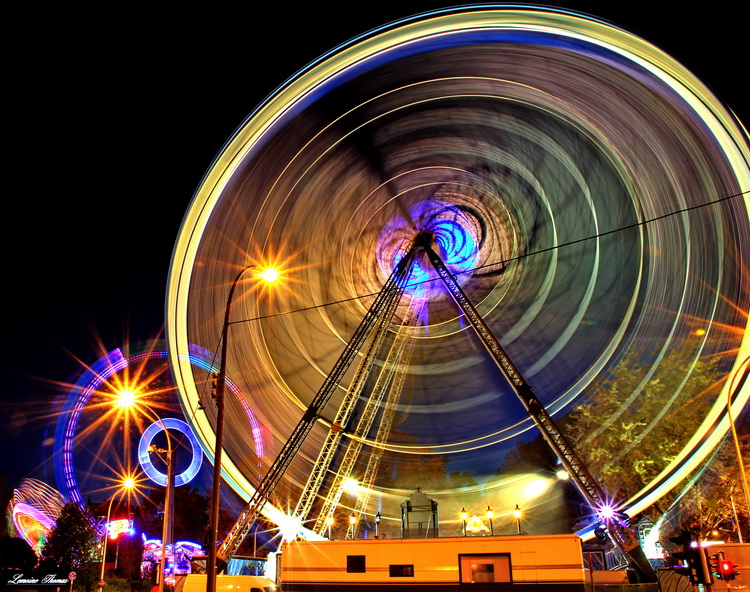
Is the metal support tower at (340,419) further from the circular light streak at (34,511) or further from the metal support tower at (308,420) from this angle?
the circular light streak at (34,511)

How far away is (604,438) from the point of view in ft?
77.4

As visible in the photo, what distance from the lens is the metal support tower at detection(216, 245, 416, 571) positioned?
55.3 ft

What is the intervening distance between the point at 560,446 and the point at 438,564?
582 cm

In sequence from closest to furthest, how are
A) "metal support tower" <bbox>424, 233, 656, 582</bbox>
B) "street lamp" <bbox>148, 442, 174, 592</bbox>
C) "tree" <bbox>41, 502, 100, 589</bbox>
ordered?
"metal support tower" <bbox>424, 233, 656, 582</bbox> < "street lamp" <bbox>148, 442, 174, 592</bbox> < "tree" <bbox>41, 502, 100, 589</bbox>

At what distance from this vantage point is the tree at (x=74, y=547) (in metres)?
33.2

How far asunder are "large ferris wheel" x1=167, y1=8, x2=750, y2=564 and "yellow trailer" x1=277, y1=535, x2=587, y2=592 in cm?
540

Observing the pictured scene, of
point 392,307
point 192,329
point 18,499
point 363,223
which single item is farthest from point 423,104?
point 18,499

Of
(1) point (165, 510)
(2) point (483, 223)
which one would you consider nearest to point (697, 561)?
(1) point (165, 510)

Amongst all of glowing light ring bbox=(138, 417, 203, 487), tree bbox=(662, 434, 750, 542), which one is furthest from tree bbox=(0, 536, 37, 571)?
tree bbox=(662, 434, 750, 542)

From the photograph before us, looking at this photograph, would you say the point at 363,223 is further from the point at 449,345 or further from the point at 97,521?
the point at 97,521

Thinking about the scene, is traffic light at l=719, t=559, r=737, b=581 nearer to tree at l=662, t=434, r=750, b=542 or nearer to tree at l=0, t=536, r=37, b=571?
tree at l=662, t=434, r=750, b=542

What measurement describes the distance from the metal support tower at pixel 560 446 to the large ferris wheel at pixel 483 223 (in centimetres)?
185

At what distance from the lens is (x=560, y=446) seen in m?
16.3

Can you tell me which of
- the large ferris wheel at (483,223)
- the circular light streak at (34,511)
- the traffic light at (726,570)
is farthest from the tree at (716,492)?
the circular light streak at (34,511)
